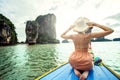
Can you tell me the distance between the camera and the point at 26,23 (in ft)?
330

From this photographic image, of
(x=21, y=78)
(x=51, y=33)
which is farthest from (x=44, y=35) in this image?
(x=21, y=78)

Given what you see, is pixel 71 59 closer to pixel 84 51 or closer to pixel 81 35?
pixel 84 51

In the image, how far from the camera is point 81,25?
3.42 metres

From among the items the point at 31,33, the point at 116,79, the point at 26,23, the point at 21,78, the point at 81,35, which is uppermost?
the point at 26,23

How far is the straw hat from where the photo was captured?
3354 millimetres

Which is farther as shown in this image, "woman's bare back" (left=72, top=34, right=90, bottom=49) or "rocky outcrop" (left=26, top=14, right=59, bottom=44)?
"rocky outcrop" (left=26, top=14, right=59, bottom=44)

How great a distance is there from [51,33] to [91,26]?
119 m

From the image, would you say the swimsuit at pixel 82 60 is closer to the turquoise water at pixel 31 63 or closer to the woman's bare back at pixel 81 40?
the woman's bare back at pixel 81 40

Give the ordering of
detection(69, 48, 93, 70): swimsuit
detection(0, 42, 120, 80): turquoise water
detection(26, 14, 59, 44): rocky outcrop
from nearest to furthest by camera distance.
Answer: detection(69, 48, 93, 70): swimsuit, detection(0, 42, 120, 80): turquoise water, detection(26, 14, 59, 44): rocky outcrop

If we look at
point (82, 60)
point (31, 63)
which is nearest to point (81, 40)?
point (82, 60)

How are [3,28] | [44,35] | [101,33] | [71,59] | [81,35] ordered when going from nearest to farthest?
[101,33] < [81,35] < [71,59] < [3,28] < [44,35]

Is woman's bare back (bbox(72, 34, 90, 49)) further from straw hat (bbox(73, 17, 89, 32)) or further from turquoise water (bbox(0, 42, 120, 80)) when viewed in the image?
turquoise water (bbox(0, 42, 120, 80))

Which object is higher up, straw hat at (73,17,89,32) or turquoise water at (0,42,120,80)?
straw hat at (73,17,89,32)

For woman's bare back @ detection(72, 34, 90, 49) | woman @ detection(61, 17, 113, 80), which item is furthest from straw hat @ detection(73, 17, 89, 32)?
woman's bare back @ detection(72, 34, 90, 49)
